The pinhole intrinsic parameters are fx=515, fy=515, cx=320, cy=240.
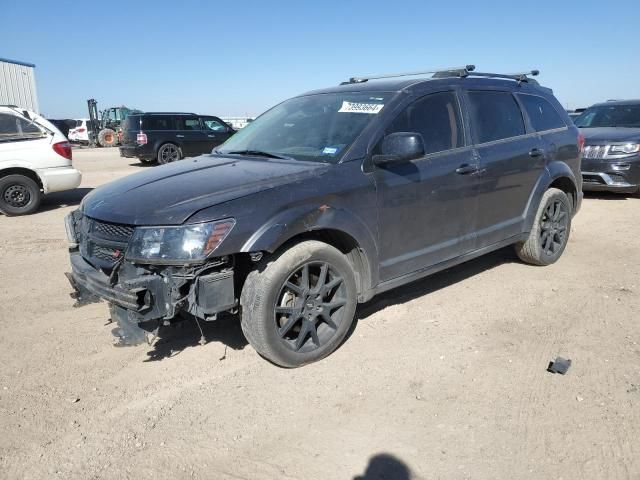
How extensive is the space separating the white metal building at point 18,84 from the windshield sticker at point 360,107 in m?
22.0

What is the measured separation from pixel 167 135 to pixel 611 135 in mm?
12537

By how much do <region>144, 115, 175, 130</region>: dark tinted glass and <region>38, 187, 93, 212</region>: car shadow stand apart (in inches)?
206

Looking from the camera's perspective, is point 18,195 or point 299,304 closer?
point 299,304

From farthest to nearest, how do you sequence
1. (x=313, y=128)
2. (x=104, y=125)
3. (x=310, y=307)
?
(x=104, y=125), (x=313, y=128), (x=310, y=307)

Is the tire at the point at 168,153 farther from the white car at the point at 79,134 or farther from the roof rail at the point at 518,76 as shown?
the white car at the point at 79,134

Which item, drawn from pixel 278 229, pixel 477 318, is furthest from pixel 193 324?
pixel 477 318

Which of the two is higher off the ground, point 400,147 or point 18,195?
point 400,147

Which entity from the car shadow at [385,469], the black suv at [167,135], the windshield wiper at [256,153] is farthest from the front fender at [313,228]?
the black suv at [167,135]

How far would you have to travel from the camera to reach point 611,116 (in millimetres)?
10430

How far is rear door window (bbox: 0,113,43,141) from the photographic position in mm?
8477

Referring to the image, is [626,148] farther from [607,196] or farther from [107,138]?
[107,138]

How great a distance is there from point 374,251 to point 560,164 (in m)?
2.77

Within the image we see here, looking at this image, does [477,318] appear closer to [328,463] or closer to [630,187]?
[328,463]

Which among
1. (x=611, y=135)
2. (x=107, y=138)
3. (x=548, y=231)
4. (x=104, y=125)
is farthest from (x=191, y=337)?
(x=104, y=125)
